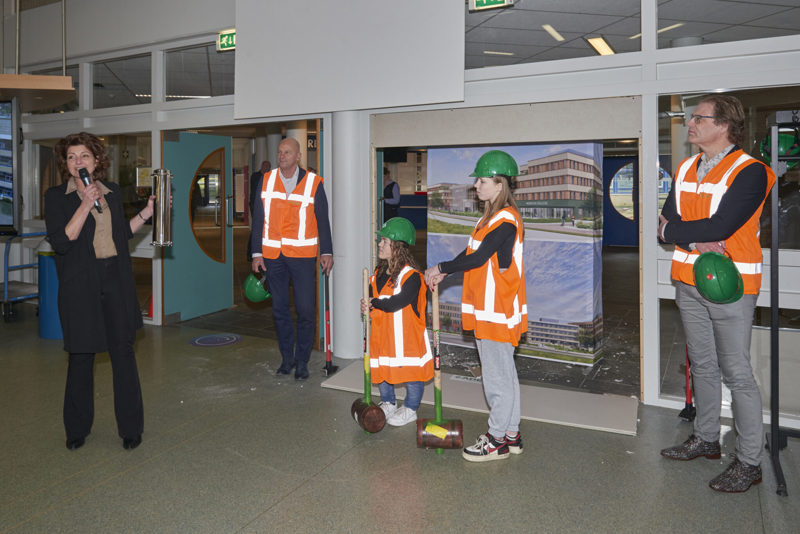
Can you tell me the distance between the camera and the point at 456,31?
14.4 feet

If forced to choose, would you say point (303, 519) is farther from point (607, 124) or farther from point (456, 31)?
point (456, 31)

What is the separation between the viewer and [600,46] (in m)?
4.00

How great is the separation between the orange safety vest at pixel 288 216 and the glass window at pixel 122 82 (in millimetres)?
2568

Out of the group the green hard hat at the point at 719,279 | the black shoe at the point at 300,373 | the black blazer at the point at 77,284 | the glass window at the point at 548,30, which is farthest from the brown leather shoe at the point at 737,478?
the black blazer at the point at 77,284

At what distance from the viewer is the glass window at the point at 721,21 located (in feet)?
11.7

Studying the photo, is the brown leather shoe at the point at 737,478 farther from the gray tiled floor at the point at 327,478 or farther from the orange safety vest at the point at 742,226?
the orange safety vest at the point at 742,226

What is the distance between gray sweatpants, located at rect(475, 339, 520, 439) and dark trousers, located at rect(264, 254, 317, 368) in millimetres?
1945

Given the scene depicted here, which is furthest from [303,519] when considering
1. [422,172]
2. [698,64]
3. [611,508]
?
[422,172]

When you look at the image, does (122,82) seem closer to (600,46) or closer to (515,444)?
(600,46)

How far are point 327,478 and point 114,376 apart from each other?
128 cm

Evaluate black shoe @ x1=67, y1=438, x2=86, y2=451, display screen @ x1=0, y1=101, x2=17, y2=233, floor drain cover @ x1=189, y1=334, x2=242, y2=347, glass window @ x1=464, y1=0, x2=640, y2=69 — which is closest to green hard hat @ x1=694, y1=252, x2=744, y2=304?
glass window @ x1=464, y1=0, x2=640, y2=69

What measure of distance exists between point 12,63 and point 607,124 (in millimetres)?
7034

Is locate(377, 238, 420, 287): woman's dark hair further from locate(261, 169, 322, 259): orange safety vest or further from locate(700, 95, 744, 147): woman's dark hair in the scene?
locate(700, 95, 744, 147): woman's dark hair

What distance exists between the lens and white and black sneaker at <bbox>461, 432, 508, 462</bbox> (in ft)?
10.1
